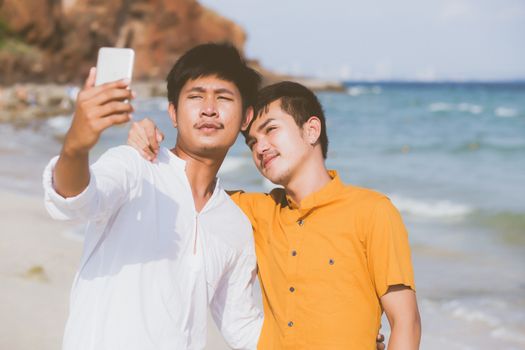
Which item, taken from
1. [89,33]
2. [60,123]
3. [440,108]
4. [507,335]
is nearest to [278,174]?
[507,335]

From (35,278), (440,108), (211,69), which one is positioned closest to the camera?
(211,69)

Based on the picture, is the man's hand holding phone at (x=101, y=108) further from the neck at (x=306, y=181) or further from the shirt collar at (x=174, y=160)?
the neck at (x=306, y=181)

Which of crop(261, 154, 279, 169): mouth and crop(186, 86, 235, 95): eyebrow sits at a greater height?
crop(186, 86, 235, 95): eyebrow

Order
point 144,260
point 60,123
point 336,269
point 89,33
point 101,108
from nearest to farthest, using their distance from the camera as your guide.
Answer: point 101,108 < point 144,260 < point 336,269 < point 60,123 < point 89,33

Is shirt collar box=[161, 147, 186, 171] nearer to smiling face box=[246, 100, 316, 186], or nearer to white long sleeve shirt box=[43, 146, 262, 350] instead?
white long sleeve shirt box=[43, 146, 262, 350]

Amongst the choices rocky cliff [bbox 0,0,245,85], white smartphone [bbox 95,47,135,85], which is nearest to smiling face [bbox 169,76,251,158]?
white smartphone [bbox 95,47,135,85]

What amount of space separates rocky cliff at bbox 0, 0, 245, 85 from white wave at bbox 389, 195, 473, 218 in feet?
69.7

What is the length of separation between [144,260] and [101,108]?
2.68 ft

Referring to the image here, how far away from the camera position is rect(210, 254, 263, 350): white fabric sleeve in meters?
3.08

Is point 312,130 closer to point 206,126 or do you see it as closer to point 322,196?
point 322,196

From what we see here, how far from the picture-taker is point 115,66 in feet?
6.47

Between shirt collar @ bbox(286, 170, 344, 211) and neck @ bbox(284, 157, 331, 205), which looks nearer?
shirt collar @ bbox(286, 170, 344, 211)

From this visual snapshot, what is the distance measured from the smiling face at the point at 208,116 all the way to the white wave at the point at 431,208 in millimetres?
8942

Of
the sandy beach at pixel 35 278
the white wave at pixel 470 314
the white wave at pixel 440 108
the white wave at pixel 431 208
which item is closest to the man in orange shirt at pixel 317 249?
the sandy beach at pixel 35 278
